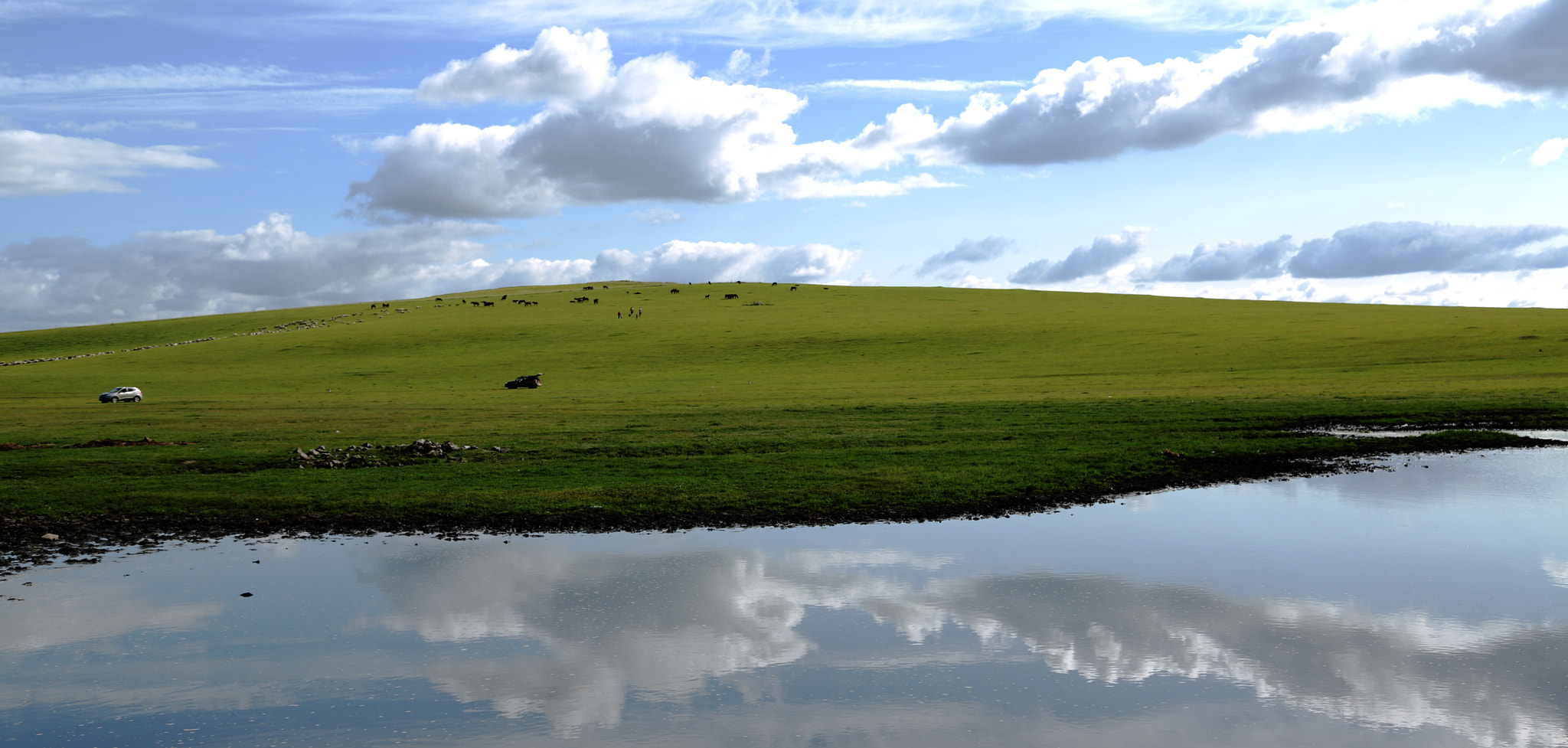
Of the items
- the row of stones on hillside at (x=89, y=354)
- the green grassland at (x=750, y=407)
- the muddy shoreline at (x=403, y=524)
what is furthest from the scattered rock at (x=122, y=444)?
the row of stones on hillside at (x=89, y=354)

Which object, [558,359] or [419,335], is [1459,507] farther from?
[419,335]

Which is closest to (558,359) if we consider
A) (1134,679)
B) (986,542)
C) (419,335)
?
(419,335)

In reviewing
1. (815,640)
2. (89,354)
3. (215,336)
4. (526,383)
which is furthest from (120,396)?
(215,336)

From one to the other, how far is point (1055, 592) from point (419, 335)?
83.8m

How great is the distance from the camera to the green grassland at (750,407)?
21.5 metres

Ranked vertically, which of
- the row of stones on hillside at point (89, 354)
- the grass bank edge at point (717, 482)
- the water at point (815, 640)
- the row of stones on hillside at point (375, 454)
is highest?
the row of stones on hillside at point (89, 354)

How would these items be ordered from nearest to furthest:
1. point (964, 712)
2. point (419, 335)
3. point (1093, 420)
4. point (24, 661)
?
point (964, 712)
point (24, 661)
point (1093, 420)
point (419, 335)

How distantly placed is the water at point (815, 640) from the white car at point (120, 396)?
133ft

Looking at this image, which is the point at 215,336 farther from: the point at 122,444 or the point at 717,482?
the point at 717,482

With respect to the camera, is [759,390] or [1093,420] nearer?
[1093,420]

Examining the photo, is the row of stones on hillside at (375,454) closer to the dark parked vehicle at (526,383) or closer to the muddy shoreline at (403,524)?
the muddy shoreline at (403,524)

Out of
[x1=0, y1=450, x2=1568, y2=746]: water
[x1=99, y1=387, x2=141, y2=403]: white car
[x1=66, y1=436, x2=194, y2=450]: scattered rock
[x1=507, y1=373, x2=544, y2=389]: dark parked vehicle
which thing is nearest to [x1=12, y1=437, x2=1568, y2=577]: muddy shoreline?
[x1=0, y1=450, x2=1568, y2=746]: water

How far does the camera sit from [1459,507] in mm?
20094

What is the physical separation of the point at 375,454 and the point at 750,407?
17343mm
